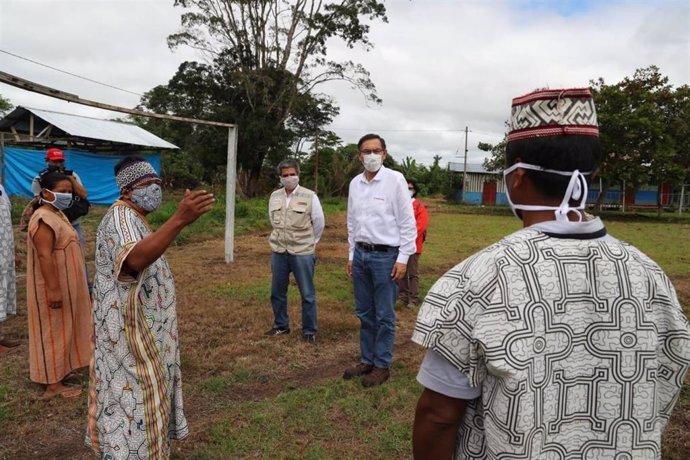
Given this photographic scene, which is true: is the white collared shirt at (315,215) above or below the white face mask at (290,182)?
below

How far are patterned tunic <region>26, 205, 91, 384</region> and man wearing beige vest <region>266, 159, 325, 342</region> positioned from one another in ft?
5.82

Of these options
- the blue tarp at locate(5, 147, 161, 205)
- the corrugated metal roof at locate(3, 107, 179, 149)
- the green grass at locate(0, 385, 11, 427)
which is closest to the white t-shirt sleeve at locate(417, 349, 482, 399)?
the green grass at locate(0, 385, 11, 427)

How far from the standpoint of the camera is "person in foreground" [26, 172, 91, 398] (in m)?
3.66

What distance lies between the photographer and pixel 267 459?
2.96 m

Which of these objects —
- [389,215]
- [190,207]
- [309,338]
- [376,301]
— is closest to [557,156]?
[190,207]

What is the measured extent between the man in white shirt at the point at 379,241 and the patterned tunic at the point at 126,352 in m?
1.83

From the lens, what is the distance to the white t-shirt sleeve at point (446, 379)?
1.16 m

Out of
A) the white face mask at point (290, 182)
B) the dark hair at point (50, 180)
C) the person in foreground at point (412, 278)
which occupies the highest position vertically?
the white face mask at point (290, 182)

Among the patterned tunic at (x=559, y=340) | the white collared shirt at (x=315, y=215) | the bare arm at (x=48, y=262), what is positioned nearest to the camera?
the patterned tunic at (x=559, y=340)

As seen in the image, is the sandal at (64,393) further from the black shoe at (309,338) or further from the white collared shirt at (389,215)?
the white collared shirt at (389,215)

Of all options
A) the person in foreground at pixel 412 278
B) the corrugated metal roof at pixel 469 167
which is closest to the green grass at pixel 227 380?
the person in foreground at pixel 412 278

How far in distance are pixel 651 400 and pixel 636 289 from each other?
272mm

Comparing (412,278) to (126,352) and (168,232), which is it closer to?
(126,352)

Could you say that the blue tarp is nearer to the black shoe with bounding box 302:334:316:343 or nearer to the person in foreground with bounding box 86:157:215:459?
the black shoe with bounding box 302:334:316:343
